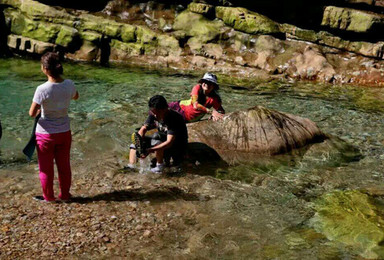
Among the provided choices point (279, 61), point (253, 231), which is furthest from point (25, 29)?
point (253, 231)

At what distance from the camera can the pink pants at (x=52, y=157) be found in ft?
15.7

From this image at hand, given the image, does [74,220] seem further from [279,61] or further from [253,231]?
[279,61]

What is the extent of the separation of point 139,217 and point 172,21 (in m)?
12.6

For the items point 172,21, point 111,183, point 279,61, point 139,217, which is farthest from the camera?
point 172,21

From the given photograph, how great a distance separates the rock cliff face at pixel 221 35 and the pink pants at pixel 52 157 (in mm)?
9799

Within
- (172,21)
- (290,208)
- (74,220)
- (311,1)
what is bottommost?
(74,220)

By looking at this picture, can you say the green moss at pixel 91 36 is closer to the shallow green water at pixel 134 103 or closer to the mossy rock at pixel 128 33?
the mossy rock at pixel 128 33

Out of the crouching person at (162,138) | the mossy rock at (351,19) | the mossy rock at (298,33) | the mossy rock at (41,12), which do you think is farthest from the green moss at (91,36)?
the crouching person at (162,138)

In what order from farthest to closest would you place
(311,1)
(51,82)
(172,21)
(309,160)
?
(172,21)
(311,1)
(309,160)
(51,82)

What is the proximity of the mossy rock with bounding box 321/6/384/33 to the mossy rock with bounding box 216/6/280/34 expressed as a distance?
184cm

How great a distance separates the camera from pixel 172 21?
642 inches

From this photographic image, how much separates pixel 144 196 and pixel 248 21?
434 inches

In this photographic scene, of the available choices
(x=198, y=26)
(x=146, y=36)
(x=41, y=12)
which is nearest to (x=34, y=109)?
(x=146, y=36)

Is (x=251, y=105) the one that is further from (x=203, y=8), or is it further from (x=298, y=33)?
(x=203, y=8)
